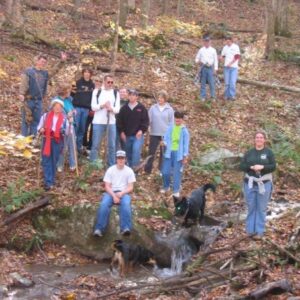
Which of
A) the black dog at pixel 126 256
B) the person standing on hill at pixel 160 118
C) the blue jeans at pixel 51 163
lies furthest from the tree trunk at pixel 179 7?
the black dog at pixel 126 256

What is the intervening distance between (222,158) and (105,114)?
335 centimetres

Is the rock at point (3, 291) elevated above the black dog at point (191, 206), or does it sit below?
below

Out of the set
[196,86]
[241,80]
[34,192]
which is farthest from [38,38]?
[34,192]

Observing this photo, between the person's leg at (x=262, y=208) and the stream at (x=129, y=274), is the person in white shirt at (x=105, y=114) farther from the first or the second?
the person's leg at (x=262, y=208)

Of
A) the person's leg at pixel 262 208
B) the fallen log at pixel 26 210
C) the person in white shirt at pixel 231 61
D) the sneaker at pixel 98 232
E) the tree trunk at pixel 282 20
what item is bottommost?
the sneaker at pixel 98 232

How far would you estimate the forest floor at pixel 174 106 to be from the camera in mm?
9641

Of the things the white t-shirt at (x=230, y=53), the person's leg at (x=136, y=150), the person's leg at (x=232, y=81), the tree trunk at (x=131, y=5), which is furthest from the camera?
the tree trunk at (x=131, y=5)

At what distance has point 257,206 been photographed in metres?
8.91

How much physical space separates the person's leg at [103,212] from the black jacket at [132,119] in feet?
6.26

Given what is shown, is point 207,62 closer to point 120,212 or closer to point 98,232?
point 120,212

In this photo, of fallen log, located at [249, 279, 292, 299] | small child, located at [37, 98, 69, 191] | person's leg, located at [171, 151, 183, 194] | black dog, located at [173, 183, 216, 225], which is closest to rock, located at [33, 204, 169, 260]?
black dog, located at [173, 183, 216, 225]

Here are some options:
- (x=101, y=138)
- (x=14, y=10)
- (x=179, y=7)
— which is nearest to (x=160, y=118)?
(x=101, y=138)

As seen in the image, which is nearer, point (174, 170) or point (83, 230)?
point (83, 230)

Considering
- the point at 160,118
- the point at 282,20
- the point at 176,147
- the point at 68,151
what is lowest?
the point at 68,151
